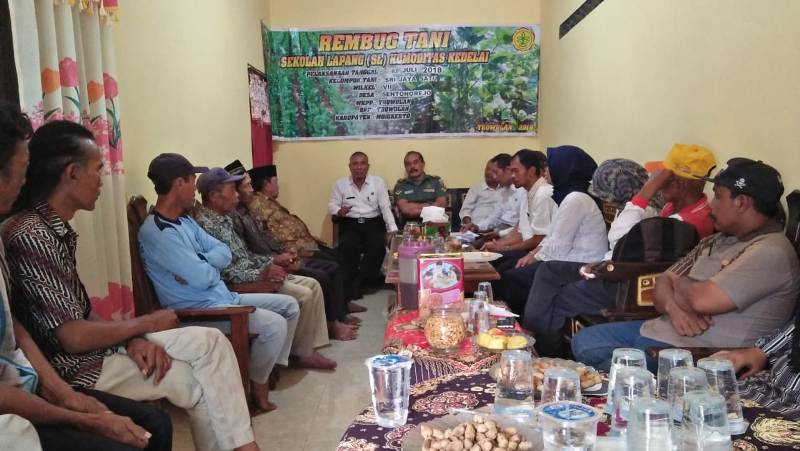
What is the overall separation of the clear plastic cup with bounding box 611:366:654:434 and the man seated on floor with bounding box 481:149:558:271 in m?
2.97

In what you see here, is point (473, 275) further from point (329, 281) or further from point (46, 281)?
point (46, 281)

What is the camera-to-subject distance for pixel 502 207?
5605mm

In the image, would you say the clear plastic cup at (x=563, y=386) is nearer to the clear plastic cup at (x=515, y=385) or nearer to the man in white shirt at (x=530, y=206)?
the clear plastic cup at (x=515, y=385)

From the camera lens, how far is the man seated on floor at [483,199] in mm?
5730

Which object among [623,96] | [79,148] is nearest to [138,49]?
[79,148]

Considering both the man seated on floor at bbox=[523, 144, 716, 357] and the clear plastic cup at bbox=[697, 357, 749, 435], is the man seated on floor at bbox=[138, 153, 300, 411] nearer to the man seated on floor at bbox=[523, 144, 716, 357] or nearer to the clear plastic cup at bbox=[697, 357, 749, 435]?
the man seated on floor at bbox=[523, 144, 716, 357]

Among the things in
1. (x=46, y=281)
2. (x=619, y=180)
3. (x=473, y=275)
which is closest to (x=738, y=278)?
(x=473, y=275)

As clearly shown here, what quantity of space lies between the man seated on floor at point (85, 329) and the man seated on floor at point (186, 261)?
61 cm

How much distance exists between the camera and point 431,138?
258 inches

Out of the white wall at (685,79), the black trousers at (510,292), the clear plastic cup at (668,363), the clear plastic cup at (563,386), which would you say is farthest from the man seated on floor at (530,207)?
the clear plastic cup at (563,386)

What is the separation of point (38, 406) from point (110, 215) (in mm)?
1116

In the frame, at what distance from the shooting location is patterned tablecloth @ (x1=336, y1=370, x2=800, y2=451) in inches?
48.4

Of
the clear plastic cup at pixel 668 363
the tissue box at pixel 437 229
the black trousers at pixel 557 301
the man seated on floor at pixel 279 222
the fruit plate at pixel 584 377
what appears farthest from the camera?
the man seated on floor at pixel 279 222

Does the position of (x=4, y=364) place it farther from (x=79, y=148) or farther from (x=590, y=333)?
(x=590, y=333)
